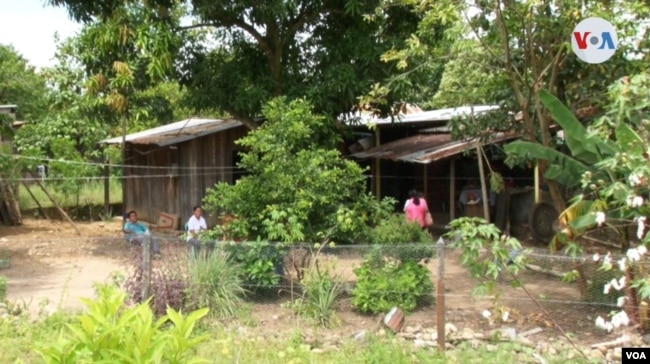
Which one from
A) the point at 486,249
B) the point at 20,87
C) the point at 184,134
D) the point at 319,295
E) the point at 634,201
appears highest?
the point at 20,87

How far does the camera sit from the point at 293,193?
8148mm

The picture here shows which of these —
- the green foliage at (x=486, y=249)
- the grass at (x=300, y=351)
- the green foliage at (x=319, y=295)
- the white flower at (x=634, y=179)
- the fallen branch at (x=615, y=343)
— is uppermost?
the white flower at (x=634, y=179)

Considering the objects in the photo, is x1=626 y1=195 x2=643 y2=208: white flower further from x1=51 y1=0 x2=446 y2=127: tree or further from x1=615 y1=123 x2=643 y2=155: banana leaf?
x1=51 y1=0 x2=446 y2=127: tree

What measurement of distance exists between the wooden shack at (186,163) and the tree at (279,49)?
9.09 ft

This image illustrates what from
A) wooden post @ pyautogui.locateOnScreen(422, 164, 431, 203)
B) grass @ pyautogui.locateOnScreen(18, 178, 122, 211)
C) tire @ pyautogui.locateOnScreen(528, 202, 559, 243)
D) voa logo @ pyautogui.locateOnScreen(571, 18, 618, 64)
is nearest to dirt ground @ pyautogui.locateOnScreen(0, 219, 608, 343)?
voa logo @ pyautogui.locateOnScreen(571, 18, 618, 64)

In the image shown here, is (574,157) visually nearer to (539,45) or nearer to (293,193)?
(539,45)

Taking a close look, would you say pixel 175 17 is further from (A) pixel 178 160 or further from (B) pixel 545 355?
(B) pixel 545 355

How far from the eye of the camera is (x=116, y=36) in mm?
10922

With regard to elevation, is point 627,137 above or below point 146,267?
above

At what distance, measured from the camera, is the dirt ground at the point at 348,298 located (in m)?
7.14

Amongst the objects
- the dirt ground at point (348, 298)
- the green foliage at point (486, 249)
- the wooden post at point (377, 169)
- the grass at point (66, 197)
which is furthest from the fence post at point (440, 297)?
the grass at point (66, 197)

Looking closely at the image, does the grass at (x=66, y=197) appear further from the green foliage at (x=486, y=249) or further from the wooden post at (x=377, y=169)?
the green foliage at (x=486, y=249)

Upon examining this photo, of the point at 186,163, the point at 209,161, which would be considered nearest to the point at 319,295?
the point at 209,161

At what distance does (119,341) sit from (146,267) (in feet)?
10.9
